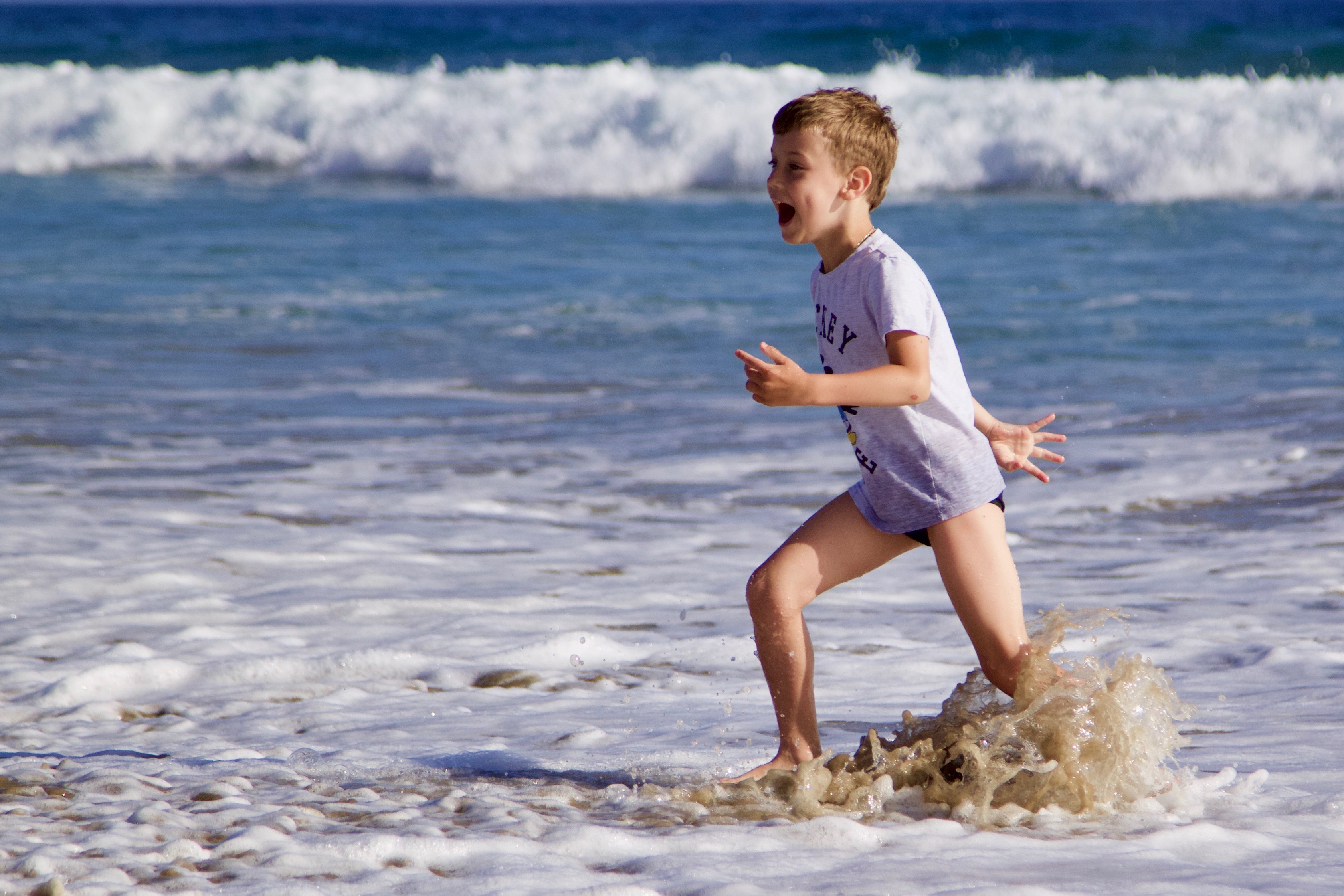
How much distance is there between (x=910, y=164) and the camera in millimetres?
19797

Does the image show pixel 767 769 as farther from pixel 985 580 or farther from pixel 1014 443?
pixel 1014 443

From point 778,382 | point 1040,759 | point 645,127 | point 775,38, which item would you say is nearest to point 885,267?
point 778,382

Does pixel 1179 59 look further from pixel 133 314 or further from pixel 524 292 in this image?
pixel 133 314

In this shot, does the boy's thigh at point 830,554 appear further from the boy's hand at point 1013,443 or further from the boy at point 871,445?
the boy's hand at point 1013,443

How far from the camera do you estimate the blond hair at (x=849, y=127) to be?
2830mm

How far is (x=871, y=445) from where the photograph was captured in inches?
112

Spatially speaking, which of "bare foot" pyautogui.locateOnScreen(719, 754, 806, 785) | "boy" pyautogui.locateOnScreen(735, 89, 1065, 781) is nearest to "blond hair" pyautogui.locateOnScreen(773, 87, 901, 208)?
"boy" pyautogui.locateOnScreen(735, 89, 1065, 781)

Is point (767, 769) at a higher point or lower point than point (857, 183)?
lower

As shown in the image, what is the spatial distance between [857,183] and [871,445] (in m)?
0.55

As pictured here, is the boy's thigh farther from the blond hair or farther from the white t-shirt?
the blond hair

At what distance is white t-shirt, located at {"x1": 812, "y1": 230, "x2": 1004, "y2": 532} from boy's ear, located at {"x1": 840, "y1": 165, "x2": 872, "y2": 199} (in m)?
0.10

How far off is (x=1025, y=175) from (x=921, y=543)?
17445 millimetres

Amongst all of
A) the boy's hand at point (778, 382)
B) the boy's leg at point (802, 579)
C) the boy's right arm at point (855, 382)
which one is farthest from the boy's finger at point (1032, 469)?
the boy's hand at point (778, 382)

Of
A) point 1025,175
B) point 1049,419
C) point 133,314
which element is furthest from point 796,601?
point 1025,175
